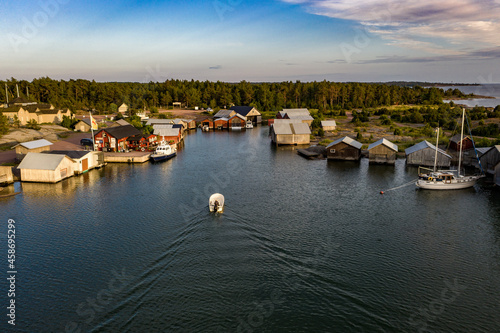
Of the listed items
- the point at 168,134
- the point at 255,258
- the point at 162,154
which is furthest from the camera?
the point at 168,134

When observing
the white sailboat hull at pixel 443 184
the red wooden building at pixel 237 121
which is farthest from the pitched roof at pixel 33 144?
the red wooden building at pixel 237 121

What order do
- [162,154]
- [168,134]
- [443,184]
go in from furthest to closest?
[168,134] < [162,154] < [443,184]

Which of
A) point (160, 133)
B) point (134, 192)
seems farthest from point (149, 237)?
point (160, 133)

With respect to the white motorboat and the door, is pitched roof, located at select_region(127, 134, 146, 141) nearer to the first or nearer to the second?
the door

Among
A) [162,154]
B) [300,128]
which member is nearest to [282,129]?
[300,128]

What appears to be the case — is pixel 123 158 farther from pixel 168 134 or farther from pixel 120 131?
pixel 168 134

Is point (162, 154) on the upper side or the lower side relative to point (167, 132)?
lower

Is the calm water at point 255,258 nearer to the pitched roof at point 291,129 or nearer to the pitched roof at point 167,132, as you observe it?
the pitched roof at point 167,132
